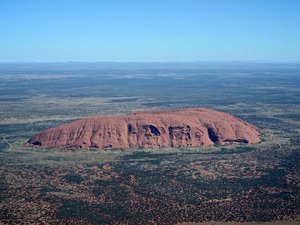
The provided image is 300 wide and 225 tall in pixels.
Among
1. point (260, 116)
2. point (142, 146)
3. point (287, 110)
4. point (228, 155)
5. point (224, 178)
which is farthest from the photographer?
point (287, 110)

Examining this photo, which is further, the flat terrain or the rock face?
the rock face

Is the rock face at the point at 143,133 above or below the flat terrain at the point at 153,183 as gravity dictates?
above

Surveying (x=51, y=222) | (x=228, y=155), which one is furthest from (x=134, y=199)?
(x=228, y=155)

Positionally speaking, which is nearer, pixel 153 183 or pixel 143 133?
pixel 153 183

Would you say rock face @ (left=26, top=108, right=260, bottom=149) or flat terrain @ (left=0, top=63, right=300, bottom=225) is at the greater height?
rock face @ (left=26, top=108, right=260, bottom=149)

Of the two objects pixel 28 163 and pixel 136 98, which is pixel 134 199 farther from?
pixel 136 98

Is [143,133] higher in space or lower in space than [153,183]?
higher

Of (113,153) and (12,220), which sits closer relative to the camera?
(12,220)

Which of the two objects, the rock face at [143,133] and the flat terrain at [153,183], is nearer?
the flat terrain at [153,183]
